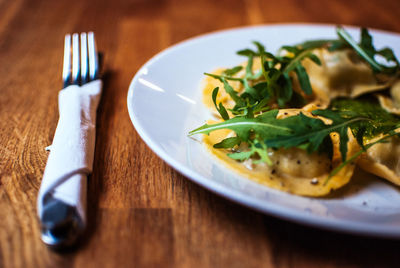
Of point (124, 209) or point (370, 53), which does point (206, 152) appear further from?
point (370, 53)

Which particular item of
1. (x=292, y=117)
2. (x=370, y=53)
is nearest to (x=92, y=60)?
(x=292, y=117)

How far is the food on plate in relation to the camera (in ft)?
5.52

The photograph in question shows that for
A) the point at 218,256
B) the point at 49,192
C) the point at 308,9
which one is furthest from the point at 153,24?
the point at 218,256

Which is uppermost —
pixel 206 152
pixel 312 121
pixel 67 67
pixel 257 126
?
pixel 312 121

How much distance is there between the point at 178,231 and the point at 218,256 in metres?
0.20

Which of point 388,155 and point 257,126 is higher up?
point 257,126

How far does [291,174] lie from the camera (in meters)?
1.78

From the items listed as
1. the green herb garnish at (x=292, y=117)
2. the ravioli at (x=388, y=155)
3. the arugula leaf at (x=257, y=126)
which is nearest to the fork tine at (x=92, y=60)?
the green herb garnish at (x=292, y=117)

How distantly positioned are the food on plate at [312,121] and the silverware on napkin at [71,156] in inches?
23.0

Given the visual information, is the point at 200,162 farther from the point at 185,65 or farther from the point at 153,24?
the point at 153,24

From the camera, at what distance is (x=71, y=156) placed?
1720 mm

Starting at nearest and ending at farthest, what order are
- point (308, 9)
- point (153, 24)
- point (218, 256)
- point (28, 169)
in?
point (218, 256) < point (28, 169) < point (153, 24) < point (308, 9)

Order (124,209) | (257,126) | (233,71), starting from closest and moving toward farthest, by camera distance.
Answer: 1. (124,209)
2. (257,126)
3. (233,71)

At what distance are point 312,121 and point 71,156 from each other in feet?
3.57
